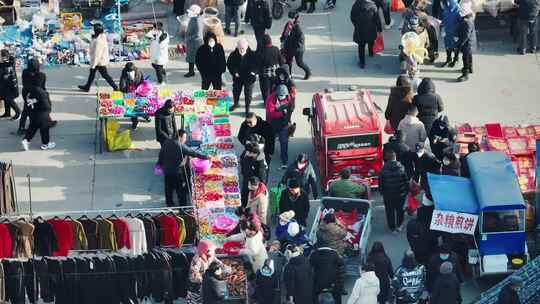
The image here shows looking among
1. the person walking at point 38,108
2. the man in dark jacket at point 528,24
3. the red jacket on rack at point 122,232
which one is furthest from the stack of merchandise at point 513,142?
the person walking at point 38,108

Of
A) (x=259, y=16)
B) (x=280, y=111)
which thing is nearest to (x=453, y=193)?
(x=280, y=111)

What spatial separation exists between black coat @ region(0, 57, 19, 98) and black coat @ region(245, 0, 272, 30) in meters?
4.99

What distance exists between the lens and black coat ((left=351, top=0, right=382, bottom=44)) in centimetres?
2944

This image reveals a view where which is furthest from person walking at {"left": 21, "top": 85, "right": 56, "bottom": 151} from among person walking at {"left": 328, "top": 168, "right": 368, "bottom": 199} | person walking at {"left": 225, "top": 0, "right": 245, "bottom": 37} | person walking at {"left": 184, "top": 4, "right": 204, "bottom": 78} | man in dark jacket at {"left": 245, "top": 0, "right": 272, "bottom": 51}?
person walking at {"left": 328, "top": 168, "right": 368, "bottom": 199}

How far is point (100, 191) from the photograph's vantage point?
2653cm

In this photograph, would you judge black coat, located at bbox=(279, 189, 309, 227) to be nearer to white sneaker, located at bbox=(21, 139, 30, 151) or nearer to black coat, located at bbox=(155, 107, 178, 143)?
black coat, located at bbox=(155, 107, 178, 143)

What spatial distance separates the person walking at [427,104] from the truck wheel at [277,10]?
19.4 feet

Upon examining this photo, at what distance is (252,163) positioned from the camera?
2527 cm

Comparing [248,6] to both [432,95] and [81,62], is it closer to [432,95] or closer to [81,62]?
[81,62]

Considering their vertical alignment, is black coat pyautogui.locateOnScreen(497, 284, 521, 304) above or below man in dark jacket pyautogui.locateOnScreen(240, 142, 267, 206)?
below

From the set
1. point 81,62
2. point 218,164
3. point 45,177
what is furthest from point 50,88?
point 218,164

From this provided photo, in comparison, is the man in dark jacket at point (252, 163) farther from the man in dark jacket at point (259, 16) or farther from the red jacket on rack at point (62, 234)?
the man in dark jacket at point (259, 16)

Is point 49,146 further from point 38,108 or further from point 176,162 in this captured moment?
point 176,162

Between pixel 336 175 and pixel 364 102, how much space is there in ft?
4.43
